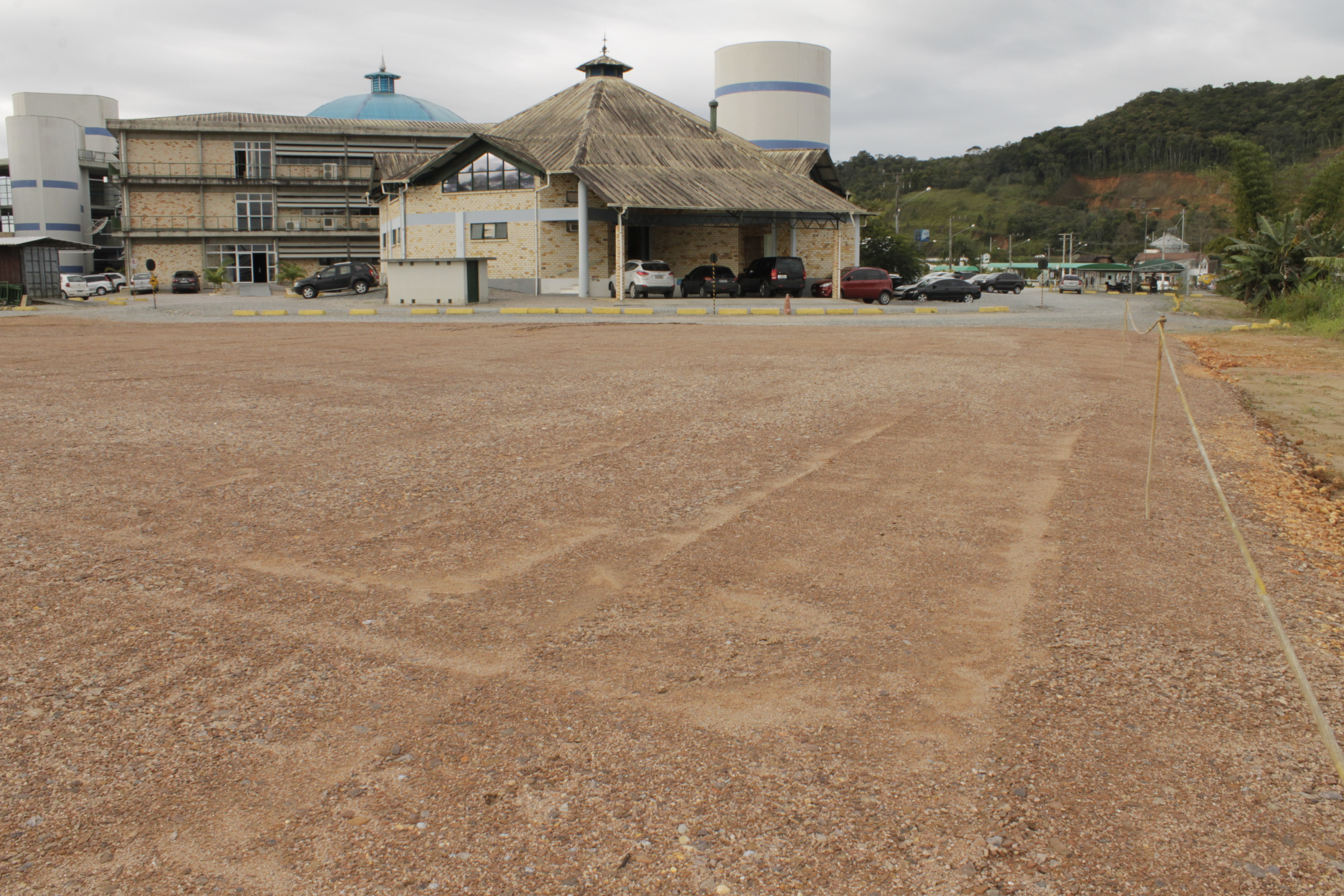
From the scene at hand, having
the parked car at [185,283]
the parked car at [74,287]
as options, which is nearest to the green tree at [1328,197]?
the parked car at [185,283]

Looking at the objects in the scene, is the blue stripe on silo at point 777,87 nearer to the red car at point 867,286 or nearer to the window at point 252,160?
the red car at point 867,286

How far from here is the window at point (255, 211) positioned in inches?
2638

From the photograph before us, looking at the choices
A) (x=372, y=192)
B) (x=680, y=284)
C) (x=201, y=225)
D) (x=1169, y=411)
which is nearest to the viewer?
(x=1169, y=411)

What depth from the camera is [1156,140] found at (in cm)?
14088

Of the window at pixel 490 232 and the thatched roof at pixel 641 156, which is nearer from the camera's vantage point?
the thatched roof at pixel 641 156

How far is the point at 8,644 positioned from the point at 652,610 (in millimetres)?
Result: 2924

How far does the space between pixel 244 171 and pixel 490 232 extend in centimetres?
3185

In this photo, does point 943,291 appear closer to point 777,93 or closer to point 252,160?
point 777,93

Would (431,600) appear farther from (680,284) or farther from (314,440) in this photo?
(680,284)

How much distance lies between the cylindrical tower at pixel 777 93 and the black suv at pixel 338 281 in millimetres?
28536

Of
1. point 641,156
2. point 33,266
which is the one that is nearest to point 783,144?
point 641,156

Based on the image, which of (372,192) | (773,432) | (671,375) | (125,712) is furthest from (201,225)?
(125,712)

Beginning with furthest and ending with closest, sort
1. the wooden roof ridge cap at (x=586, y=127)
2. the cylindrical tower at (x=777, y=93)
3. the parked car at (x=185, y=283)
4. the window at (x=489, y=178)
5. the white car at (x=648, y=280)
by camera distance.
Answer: the cylindrical tower at (x=777, y=93)
the parked car at (x=185, y=283)
the window at (x=489, y=178)
the wooden roof ridge cap at (x=586, y=127)
the white car at (x=648, y=280)

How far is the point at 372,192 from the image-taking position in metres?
52.1
